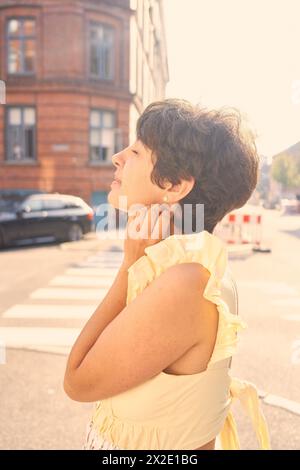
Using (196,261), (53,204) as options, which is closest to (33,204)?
(53,204)

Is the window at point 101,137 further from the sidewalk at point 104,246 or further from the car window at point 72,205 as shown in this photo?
the car window at point 72,205

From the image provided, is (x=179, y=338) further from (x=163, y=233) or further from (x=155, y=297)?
(x=163, y=233)

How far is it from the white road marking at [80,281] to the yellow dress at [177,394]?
742cm

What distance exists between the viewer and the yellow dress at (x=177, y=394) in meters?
1.19

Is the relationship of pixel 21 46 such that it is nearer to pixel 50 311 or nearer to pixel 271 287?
pixel 271 287

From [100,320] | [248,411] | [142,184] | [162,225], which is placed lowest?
[248,411]

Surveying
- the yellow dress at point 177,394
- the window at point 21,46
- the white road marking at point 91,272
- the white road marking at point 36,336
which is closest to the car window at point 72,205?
the white road marking at point 91,272

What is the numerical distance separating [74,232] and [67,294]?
282 inches

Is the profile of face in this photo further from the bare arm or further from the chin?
the bare arm

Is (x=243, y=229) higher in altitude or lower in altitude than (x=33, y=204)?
lower

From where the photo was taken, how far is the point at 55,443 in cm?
329

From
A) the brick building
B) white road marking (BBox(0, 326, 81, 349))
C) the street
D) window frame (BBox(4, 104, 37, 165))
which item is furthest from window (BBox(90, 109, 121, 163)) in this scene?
white road marking (BBox(0, 326, 81, 349))

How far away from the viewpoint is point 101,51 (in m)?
21.3

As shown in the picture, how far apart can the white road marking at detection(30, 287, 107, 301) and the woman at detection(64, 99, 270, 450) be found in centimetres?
646
